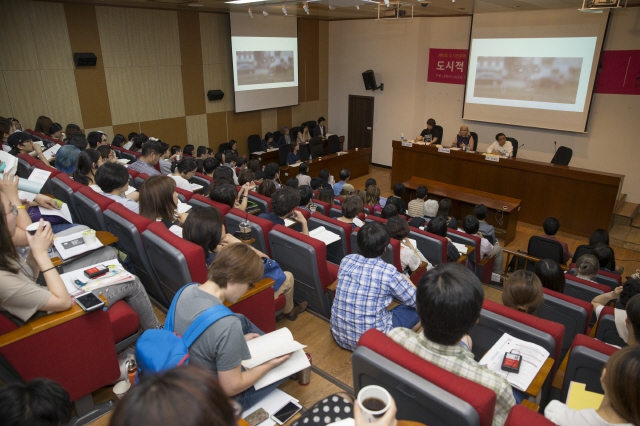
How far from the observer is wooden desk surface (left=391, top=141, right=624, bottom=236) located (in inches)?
257

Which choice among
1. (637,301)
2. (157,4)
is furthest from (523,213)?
(157,4)

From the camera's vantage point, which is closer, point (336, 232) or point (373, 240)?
point (373, 240)

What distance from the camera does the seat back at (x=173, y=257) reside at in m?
2.41

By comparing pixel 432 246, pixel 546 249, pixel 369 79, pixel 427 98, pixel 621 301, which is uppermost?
pixel 369 79

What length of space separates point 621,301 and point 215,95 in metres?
8.44

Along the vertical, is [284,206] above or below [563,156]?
above

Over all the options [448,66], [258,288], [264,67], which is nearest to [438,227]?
[258,288]

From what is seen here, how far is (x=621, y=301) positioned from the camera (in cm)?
288

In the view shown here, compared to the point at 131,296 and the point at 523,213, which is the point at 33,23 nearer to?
the point at 131,296

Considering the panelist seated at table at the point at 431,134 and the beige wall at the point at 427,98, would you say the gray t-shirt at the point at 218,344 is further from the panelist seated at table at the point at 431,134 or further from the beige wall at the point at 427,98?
the beige wall at the point at 427,98

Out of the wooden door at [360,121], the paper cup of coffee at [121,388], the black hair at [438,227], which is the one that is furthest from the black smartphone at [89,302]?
the wooden door at [360,121]

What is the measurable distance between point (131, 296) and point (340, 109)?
9.89 m

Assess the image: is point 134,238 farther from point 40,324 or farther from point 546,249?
point 546,249

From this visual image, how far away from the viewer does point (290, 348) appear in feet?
6.83
